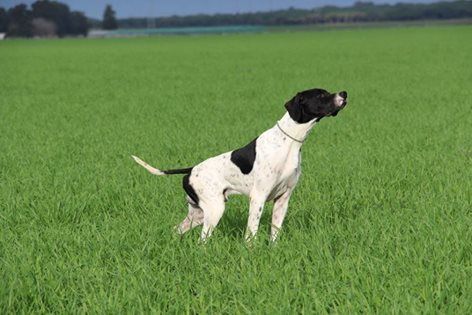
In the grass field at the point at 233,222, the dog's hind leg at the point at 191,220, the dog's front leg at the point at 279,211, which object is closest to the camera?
the grass field at the point at 233,222

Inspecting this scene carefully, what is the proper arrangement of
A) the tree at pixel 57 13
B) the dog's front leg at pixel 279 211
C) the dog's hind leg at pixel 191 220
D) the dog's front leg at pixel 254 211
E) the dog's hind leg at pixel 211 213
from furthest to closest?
the tree at pixel 57 13 < the dog's hind leg at pixel 191 220 < the dog's front leg at pixel 279 211 < the dog's hind leg at pixel 211 213 < the dog's front leg at pixel 254 211

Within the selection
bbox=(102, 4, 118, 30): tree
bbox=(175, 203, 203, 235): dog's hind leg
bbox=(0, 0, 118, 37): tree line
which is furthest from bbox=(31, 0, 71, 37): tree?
bbox=(175, 203, 203, 235): dog's hind leg

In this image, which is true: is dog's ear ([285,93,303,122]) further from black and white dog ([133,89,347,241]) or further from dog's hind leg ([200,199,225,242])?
dog's hind leg ([200,199,225,242])

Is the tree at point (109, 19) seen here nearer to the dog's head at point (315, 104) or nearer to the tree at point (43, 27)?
the tree at point (43, 27)

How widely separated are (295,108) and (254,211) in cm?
85

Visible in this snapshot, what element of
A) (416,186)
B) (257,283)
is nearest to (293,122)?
(257,283)

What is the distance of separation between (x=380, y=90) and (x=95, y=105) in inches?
358

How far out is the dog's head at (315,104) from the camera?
15.1 feet

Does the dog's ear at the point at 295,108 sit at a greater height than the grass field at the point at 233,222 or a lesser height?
greater

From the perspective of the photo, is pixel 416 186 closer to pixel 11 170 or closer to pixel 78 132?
pixel 11 170

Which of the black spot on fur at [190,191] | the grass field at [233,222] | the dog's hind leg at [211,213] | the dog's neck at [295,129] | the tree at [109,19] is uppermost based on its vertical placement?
the dog's neck at [295,129]

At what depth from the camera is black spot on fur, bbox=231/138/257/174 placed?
475cm

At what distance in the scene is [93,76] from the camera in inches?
1138

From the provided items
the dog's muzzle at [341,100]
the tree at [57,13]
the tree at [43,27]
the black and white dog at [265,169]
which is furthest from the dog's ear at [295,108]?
the tree at [57,13]
